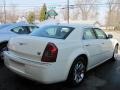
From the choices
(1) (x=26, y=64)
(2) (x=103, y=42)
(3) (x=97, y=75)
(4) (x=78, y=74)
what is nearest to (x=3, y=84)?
(1) (x=26, y=64)

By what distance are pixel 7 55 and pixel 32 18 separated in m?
56.2

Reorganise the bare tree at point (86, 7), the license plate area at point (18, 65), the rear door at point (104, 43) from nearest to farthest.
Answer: the license plate area at point (18, 65) < the rear door at point (104, 43) < the bare tree at point (86, 7)

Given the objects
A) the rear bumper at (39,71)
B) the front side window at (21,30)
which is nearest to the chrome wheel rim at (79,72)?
the rear bumper at (39,71)

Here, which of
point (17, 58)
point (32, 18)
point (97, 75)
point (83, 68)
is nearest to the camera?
point (17, 58)

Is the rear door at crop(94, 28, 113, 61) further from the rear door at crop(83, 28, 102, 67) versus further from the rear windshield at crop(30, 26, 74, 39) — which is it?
the rear windshield at crop(30, 26, 74, 39)

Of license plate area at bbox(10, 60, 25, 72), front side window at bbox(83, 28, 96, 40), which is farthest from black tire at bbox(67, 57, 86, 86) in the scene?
license plate area at bbox(10, 60, 25, 72)

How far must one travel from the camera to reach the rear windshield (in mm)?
4887

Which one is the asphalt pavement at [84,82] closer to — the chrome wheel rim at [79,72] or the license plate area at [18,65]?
the chrome wheel rim at [79,72]

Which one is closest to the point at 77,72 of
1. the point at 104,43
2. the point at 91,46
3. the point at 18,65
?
the point at 91,46

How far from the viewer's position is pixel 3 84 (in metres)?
4.85

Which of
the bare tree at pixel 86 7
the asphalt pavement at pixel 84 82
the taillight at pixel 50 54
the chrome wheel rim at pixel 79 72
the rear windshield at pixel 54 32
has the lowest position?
the asphalt pavement at pixel 84 82

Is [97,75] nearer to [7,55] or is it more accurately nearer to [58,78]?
[58,78]

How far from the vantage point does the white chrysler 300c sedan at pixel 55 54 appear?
415cm

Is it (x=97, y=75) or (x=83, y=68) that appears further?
(x=97, y=75)
